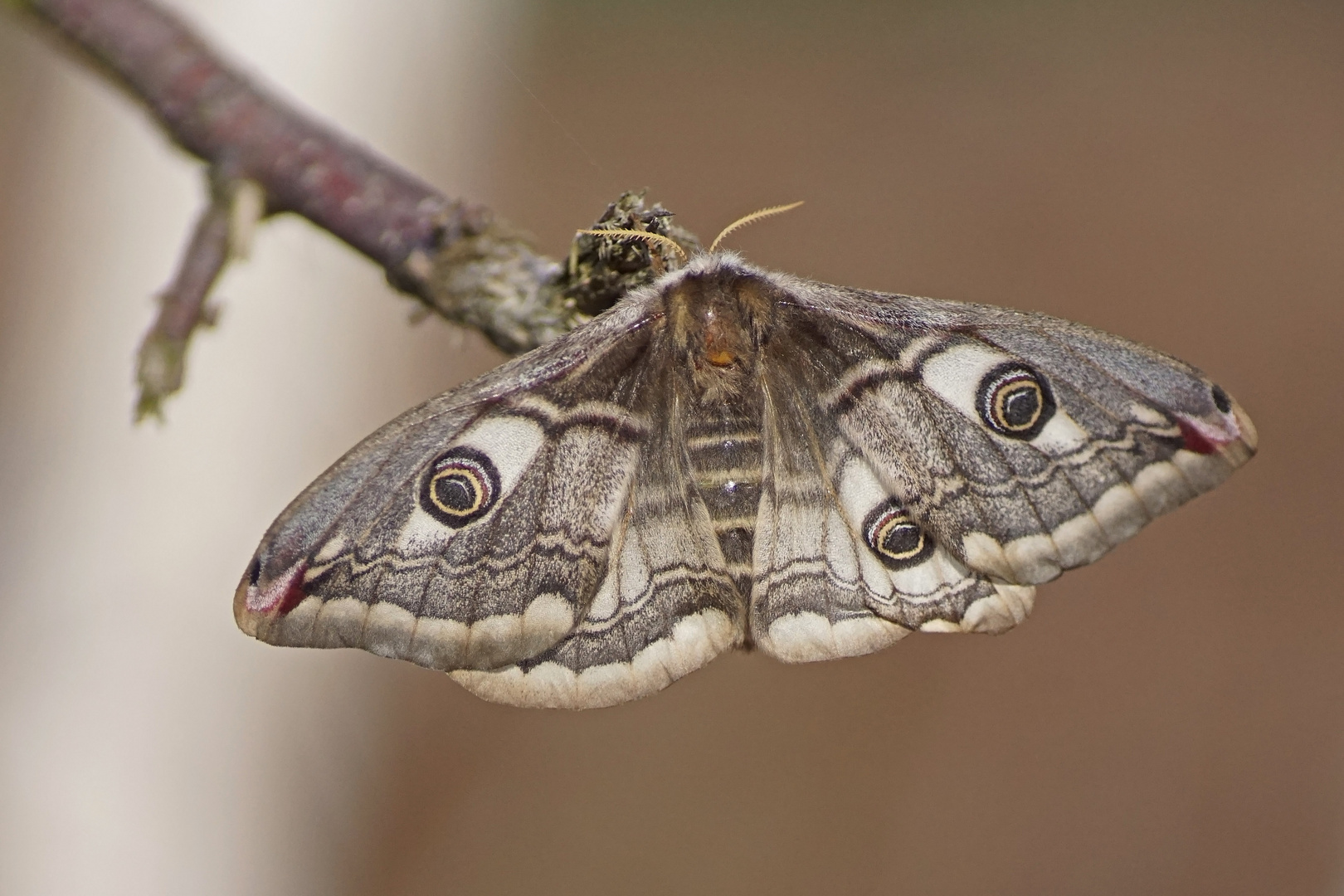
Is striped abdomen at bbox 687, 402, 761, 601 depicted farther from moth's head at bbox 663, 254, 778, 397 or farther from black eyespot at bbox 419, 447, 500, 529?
black eyespot at bbox 419, 447, 500, 529

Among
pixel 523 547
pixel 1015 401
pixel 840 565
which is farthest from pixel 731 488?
pixel 1015 401

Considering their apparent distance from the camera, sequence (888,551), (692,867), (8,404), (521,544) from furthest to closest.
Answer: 1. (692,867)
2. (8,404)
3. (888,551)
4. (521,544)

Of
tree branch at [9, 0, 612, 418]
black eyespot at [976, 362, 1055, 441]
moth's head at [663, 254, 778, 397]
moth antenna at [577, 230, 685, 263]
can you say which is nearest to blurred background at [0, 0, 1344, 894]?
tree branch at [9, 0, 612, 418]

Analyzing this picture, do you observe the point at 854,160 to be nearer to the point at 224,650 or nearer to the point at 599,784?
the point at 599,784

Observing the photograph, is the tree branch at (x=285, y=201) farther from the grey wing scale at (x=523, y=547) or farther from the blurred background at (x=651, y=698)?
the blurred background at (x=651, y=698)

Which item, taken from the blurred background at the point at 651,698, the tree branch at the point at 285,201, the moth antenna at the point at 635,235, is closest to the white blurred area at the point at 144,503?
the blurred background at the point at 651,698

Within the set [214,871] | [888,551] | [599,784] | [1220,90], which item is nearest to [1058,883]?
[599,784]
